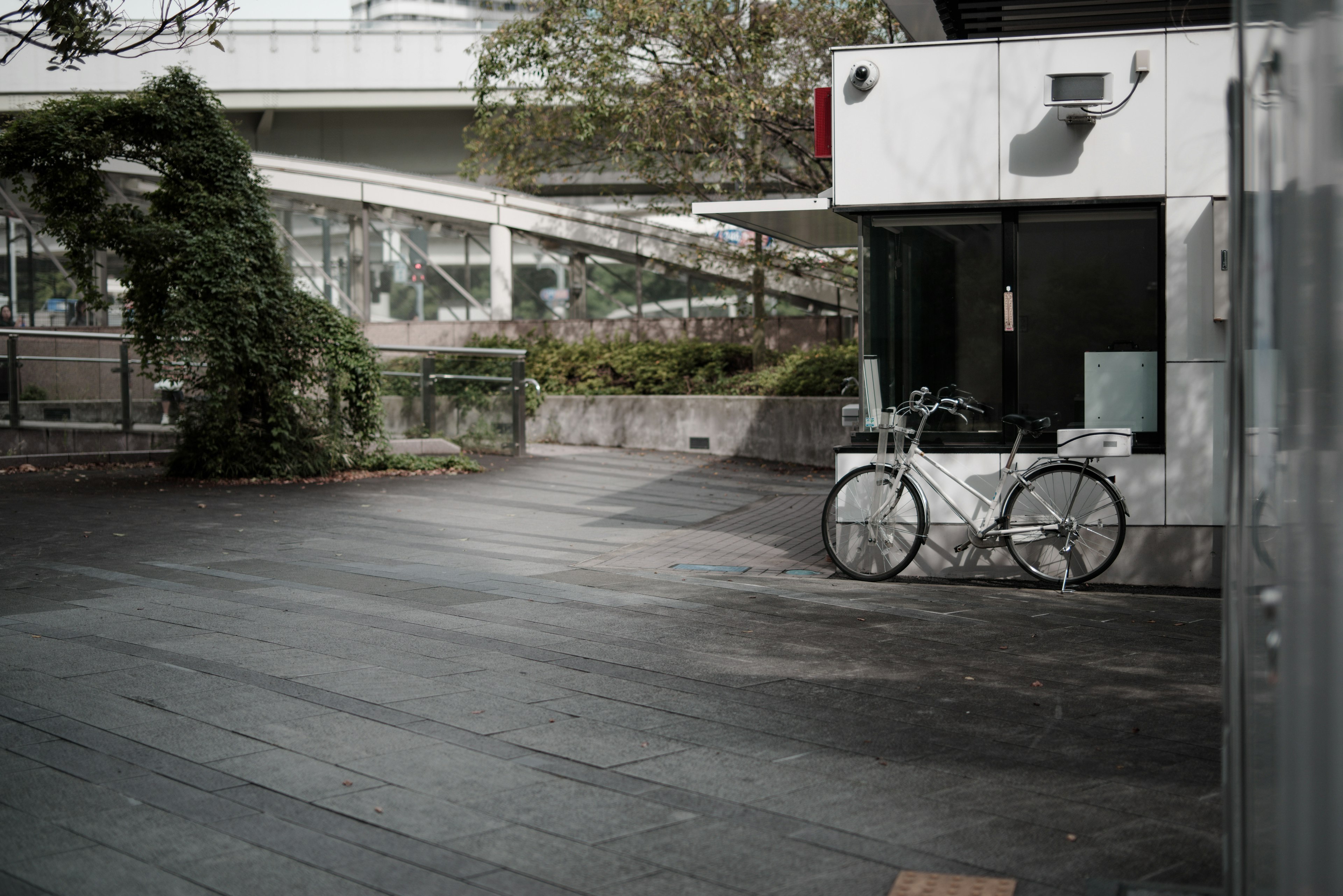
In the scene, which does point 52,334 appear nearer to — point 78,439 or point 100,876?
point 78,439

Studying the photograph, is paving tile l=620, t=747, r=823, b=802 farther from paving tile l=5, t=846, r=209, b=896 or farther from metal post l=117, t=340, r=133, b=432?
metal post l=117, t=340, r=133, b=432

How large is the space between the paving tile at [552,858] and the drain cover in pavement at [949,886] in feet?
2.19

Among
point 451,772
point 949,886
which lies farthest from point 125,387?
point 949,886

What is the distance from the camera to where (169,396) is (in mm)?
15375

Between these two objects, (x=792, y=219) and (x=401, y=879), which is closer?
(x=401, y=879)

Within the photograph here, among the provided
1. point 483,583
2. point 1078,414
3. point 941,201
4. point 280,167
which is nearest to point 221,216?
point 483,583

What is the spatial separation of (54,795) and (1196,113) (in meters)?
7.53

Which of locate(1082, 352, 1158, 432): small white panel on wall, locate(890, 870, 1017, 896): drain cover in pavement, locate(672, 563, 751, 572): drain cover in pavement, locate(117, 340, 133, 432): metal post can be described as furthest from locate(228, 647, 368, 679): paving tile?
locate(117, 340, 133, 432): metal post

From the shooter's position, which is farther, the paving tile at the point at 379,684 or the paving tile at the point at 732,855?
the paving tile at the point at 379,684

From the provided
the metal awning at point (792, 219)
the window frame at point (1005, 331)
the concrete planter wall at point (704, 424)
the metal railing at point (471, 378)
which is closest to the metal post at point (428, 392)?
the metal railing at point (471, 378)

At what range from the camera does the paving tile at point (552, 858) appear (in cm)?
338

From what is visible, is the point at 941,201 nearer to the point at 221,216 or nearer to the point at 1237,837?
the point at 1237,837

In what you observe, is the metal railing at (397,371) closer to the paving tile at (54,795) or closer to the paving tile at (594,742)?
the paving tile at (594,742)

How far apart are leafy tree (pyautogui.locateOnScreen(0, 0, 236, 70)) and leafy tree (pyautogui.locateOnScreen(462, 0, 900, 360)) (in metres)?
10.1
